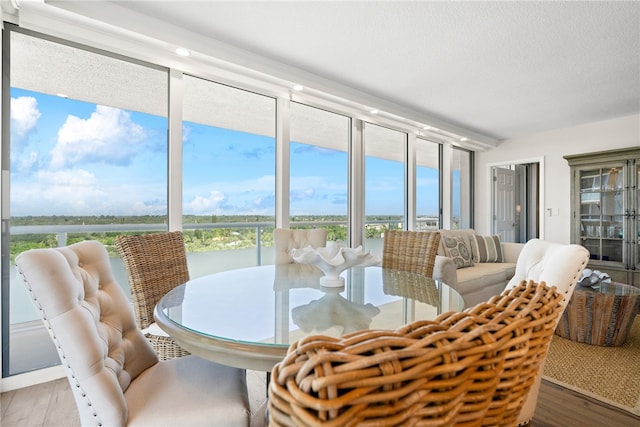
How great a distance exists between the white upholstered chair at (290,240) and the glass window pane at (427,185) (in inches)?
104

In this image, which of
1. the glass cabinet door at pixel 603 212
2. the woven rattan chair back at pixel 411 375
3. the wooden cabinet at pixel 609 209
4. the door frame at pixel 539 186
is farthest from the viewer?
the door frame at pixel 539 186

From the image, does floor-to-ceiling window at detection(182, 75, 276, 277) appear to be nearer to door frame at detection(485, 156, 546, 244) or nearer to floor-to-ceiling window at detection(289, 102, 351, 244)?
floor-to-ceiling window at detection(289, 102, 351, 244)

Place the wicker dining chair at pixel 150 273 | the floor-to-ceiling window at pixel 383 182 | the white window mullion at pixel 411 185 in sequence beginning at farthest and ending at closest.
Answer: the white window mullion at pixel 411 185, the floor-to-ceiling window at pixel 383 182, the wicker dining chair at pixel 150 273

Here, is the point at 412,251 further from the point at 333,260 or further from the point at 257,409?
the point at 257,409

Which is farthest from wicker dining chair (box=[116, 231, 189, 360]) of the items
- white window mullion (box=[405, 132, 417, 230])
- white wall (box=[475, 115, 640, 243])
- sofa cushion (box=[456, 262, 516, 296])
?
white wall (box=[475, 115, 640, 243])

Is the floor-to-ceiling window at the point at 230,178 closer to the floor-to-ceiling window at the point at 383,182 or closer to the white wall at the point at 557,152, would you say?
the floor-to-ceiling window at the point at 383,182

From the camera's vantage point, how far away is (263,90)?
3359 millimetres

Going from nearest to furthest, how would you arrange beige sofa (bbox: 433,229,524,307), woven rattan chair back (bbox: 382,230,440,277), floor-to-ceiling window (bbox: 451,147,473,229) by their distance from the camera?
1. woven rattan chair back (bbox: 382,230,440,277)
2. beige sofa (bbox: 433,229,524,307)
3. floor-to-ceiling window (bbox: 451,147,473,229)

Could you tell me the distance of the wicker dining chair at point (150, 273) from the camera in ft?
5.46

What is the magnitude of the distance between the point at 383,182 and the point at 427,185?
107cm

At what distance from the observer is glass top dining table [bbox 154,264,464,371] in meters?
1.02

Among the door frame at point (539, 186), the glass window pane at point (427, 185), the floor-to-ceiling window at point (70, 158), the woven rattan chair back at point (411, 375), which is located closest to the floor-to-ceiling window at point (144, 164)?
the floor-to-ceiling window at point (70, 158)

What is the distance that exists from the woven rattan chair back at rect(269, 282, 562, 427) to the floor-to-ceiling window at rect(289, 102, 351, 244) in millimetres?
3362

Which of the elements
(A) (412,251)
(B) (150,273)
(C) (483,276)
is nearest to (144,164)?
(B) (150,273)
